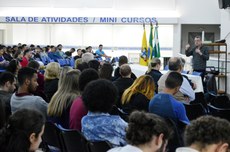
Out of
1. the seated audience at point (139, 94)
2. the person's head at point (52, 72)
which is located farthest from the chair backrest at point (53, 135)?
the person's head at point (52, 72)

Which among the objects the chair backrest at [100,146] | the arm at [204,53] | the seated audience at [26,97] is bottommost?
the chair backrest at [100,146]

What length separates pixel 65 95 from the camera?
15.5ft

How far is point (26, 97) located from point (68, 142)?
959mm

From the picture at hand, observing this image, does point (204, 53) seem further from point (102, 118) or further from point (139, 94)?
point (102, 118)

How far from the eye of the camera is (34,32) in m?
21.7

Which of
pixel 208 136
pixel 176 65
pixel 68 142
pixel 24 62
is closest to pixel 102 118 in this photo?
pixel 68 142

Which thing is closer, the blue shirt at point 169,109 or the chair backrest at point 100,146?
the chair backrest at point 100,146

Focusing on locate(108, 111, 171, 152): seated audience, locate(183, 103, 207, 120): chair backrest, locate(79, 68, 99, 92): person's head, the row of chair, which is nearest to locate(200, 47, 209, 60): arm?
locate(183, 103, 207, 120): chair backrest

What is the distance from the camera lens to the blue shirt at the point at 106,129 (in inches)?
135

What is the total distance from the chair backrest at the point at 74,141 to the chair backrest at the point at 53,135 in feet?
0.85

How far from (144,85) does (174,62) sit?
1.80 metres

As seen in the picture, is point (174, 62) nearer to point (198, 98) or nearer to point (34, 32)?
point (198, 98)

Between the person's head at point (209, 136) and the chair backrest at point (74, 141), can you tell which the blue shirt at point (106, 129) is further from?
the person's head at point (209, 136)

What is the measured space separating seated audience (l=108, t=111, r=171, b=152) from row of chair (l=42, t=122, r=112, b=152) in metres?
0.82
